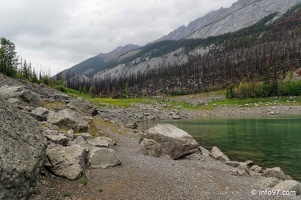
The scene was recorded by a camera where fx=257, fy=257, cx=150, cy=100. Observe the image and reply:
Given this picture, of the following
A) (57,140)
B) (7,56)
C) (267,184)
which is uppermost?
(7,56)

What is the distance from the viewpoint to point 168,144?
96.8ft

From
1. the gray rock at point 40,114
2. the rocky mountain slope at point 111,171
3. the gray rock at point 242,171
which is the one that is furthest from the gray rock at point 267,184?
the gray rock at point 40,114

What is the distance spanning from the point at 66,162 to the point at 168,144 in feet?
44.2

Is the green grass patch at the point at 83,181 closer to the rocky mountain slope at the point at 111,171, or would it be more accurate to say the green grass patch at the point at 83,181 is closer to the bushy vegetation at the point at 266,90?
the rocky mountain slope at the point at 111,171

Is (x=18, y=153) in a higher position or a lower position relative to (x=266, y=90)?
lower

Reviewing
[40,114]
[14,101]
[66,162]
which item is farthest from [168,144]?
[14,101]

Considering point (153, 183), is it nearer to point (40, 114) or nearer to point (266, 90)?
point (40, 114)

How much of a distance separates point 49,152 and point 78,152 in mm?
2220

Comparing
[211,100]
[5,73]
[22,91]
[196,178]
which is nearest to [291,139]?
[196,178]

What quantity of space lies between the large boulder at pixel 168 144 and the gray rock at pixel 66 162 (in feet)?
34.3

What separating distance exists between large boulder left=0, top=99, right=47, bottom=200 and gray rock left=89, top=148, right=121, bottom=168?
21.3 feet

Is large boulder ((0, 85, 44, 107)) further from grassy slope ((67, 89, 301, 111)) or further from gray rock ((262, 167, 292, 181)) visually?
grassy slope ((67, 89, 301, 111))

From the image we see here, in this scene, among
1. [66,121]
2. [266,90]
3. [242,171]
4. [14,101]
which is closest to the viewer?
[242,171]

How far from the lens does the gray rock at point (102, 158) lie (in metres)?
22.0
